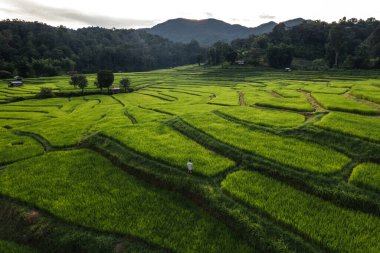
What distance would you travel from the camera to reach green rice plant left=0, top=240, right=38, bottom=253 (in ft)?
31.7

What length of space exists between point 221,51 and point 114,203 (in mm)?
89545

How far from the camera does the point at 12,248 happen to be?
9.77 m

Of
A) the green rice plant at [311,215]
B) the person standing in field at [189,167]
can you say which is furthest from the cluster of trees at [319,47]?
the person standing in field at [189,167]

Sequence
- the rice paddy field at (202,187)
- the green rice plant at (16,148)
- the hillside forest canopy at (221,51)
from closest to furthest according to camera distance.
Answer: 1. the rice paddy field at (202,187)
2. the green rice plant at (16,148)
3. the hillside forest canopy at (221,51)

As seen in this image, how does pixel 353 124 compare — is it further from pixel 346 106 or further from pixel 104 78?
pixel 104 78

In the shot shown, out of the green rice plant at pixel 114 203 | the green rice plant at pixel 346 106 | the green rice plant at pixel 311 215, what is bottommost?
the green rice plant at pixel 114 203

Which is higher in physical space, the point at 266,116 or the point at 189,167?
the point at 266,116

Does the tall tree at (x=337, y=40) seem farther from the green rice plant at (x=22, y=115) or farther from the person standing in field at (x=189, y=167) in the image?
the person standing in field at (x=189, y=167)

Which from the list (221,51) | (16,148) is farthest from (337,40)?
(16,148)

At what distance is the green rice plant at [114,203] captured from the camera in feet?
31.4

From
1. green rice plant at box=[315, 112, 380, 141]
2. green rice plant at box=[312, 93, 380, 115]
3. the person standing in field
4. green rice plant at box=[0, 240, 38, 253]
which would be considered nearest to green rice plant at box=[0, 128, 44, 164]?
green rice plant at box=[0, 240, 38, 253]

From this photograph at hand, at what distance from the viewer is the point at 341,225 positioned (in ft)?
30.6

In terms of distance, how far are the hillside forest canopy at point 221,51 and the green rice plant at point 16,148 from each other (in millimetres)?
62017

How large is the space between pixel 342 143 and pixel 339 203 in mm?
5708
